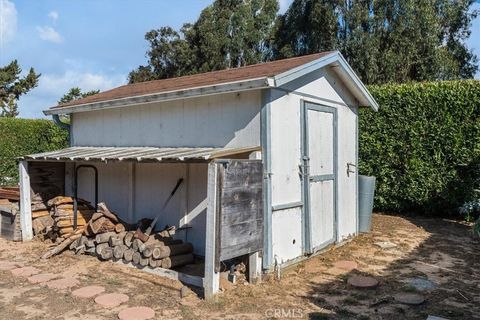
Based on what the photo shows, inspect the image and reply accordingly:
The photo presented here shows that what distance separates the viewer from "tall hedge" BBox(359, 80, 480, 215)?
814 cm

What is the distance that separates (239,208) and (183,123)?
1.86 meters

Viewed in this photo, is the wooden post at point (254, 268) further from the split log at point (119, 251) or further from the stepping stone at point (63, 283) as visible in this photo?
the stepping stone at point (63, 283)

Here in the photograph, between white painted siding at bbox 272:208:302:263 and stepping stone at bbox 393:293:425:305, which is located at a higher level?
white painted siding at bbox 272:208:302:263

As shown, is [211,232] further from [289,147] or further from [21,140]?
[21,140]

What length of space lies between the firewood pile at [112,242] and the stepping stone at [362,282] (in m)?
2.22

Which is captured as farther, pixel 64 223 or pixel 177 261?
pixel 64 223

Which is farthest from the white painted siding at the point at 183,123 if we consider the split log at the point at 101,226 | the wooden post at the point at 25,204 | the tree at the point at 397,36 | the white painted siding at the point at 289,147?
the tree at the point at 397,36

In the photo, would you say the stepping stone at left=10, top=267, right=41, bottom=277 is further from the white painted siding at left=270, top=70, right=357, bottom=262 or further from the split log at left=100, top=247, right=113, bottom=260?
the white painted siding at left=270, top=70, right=357, bottom=262

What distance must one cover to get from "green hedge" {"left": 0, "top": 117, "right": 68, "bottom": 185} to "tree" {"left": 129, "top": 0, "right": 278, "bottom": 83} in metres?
12.0

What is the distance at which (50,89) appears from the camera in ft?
84.4

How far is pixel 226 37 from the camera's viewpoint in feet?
Result: 75.1

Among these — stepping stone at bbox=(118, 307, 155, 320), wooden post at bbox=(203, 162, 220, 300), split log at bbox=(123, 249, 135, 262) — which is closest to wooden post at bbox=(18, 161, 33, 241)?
split log at bbox=(123, 249, 135, 262)

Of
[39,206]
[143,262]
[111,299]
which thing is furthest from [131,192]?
[111,299]

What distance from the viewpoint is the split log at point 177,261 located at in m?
5.34
